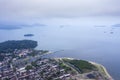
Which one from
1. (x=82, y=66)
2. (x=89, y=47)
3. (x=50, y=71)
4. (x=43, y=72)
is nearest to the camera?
(x=43, y=72)

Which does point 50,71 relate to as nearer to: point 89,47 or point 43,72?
point 43,72

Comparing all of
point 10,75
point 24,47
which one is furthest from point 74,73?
point 24,47

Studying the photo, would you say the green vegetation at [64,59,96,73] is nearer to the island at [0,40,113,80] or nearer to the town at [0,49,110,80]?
the island at [0,40,113,80]

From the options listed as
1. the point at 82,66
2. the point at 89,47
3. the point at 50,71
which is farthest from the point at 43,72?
the point at 89,47

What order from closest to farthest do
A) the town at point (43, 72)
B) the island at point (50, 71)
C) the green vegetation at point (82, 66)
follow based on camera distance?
the town at point (43, 72) → the island at point (50, 71) → the green vegetation at point (82, 66)

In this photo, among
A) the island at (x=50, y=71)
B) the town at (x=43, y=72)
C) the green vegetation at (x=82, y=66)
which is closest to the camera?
the town at (x=43, y=72)

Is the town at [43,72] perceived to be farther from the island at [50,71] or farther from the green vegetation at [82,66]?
the green vegetation at [82,66]

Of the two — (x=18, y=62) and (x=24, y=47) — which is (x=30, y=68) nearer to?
(x=18, y=62)

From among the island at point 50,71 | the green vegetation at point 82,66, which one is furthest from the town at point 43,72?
the green vegetation at point 82,66

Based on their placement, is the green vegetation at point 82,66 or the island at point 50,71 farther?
the green vegetation at point 82,66

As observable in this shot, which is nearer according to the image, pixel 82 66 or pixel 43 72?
pixel 43 72

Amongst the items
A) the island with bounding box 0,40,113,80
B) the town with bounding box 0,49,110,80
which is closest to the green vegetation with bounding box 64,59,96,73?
the island with bounding box 0,40,113,80
